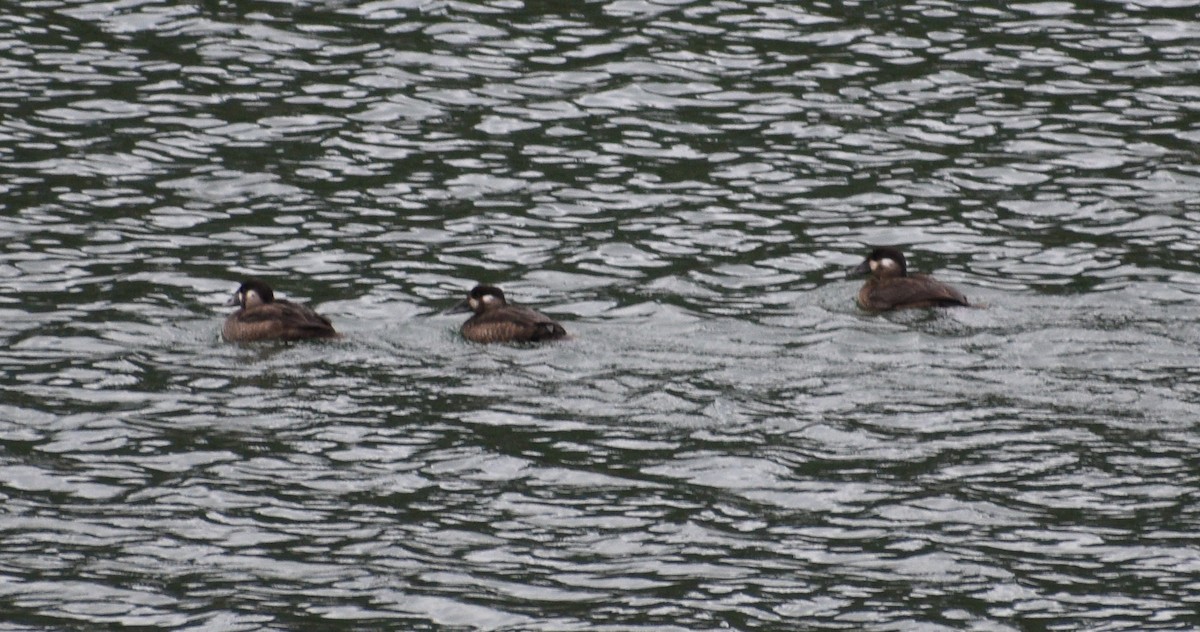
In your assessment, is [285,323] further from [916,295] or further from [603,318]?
[916,295]

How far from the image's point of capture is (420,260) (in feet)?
60.2

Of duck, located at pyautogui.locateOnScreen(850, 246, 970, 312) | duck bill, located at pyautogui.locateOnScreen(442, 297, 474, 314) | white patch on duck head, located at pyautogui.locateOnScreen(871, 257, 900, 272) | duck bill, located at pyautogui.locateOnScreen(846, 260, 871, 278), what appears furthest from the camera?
duck bill, located at pyautogui.locateOnScreen(846, 260, 871, 278)

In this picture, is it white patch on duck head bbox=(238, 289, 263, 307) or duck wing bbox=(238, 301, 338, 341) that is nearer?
duck wing bbox=(238, 301, 338, 341)

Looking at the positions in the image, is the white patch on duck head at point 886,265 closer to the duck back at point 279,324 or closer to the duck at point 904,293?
the duck at point 904,293

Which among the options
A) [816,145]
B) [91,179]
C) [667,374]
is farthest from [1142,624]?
[91,179]

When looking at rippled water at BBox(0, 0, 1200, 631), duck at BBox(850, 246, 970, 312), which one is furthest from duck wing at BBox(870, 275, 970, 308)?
rippled water at BBox(0, 0, 1200, 631)

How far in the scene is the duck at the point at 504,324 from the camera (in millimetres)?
15766

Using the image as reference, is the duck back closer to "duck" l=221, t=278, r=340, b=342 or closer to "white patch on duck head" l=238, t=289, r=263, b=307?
"duck" l=221, t=278, r=340, b=342

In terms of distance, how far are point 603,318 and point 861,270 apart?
2.31 metres

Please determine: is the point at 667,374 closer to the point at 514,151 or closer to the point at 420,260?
the point at 420,260

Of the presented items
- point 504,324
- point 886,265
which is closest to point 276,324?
point 504,324

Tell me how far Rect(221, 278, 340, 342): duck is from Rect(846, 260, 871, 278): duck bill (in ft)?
14.5

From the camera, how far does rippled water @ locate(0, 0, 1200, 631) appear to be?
37.5 feet

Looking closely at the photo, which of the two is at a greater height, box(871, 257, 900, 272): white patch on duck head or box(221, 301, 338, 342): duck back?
box(871, 257, 900, 272): white patch on duck head
